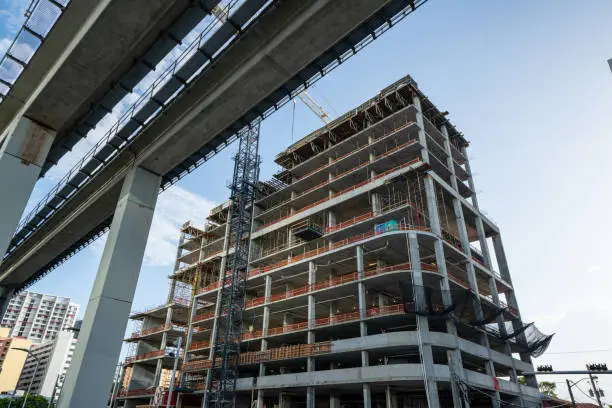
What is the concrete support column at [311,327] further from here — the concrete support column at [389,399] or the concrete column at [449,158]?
the concrete column at [449,158]

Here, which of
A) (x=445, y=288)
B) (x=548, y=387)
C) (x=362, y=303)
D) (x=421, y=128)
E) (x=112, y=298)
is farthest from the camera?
(x=548, y=387)

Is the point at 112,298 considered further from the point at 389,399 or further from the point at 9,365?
the point at 9,365

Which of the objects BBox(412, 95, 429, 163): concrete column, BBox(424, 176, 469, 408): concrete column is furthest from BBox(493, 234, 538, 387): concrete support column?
BBox(412, 95, 429, 163): concrete column

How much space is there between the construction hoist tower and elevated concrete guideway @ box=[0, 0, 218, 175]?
29056 millimetres

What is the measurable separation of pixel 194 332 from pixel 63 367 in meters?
128

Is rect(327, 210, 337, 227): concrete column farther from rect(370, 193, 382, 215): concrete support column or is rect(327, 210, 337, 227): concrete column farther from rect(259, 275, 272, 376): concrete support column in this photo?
rect(259, 275, 272, 376): concrete support column

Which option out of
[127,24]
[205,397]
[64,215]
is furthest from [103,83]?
[205,397]

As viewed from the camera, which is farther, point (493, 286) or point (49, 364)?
point (49, 364)

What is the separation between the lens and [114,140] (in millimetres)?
16766

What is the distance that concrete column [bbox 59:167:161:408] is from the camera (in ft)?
40.2

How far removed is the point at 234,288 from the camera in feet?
152

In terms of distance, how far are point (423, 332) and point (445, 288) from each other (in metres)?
4.90

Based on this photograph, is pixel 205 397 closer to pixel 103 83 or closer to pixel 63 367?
pixel 103 83

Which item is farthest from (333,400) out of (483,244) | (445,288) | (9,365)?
(9,365)
